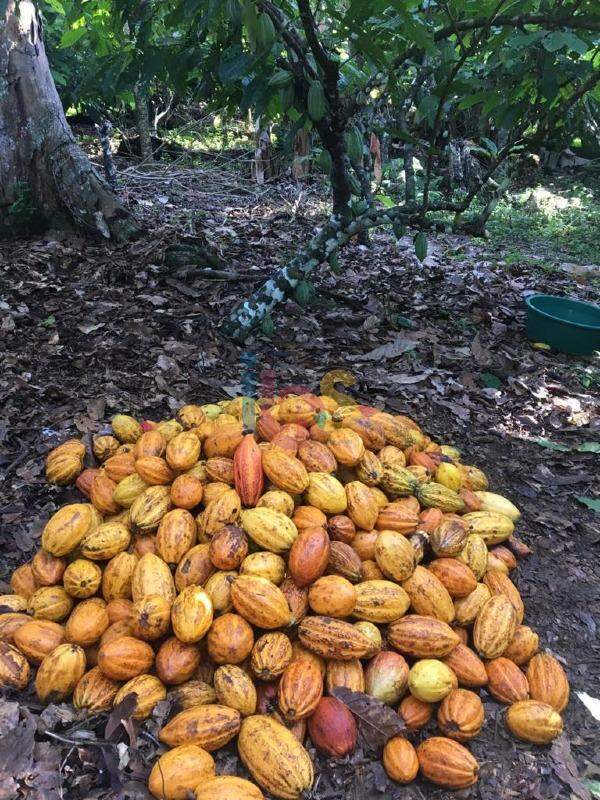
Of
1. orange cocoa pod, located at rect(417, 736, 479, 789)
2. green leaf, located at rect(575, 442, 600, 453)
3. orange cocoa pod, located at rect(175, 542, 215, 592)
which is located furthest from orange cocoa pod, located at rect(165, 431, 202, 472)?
green leaf, located at rect(575, 442, 600, 453)

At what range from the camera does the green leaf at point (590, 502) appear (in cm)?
269

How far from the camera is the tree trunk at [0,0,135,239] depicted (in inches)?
183

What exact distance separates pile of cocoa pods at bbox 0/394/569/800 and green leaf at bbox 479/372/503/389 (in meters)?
1.67

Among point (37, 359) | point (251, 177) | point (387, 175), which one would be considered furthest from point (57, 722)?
point (387, 175)

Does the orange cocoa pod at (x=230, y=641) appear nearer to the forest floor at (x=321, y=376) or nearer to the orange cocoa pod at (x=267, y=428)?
the forest floor at (x=321, y=376)

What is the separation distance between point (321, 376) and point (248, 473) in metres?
1.68

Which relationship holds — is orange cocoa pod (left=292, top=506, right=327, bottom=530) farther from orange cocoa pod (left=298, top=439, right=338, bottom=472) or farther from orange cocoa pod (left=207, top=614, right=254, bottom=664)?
orange cocoa pod (left=207, top=614, right=254, bottom=664)

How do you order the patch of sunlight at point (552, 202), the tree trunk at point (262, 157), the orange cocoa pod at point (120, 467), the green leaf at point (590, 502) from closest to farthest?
the orange cocoa pod at point (120, 467), the green leaf at point (590, 502), the tree trunk at point (262, 157), the patch of sunlight at point (552, 202)

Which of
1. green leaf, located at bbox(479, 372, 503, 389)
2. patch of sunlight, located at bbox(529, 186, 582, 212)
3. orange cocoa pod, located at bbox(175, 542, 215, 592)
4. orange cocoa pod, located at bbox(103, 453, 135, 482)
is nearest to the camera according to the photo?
orange cocoa pod, located at bbox(175, 542, 215, 592)

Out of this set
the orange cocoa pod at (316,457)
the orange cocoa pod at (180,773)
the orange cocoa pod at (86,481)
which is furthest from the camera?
the orange cocoa pod at (86,481)

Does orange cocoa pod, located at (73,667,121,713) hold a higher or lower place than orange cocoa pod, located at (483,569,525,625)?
higher

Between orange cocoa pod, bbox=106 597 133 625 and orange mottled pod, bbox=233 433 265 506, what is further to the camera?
orange mottled pod, bbox=233 433 265 506

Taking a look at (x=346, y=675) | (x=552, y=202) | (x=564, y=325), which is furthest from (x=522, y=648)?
(x=552, y=202)

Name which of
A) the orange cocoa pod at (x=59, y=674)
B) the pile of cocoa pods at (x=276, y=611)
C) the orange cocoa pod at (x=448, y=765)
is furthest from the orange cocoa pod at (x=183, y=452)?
the orange cocoa pod at (x=448, y=765)
